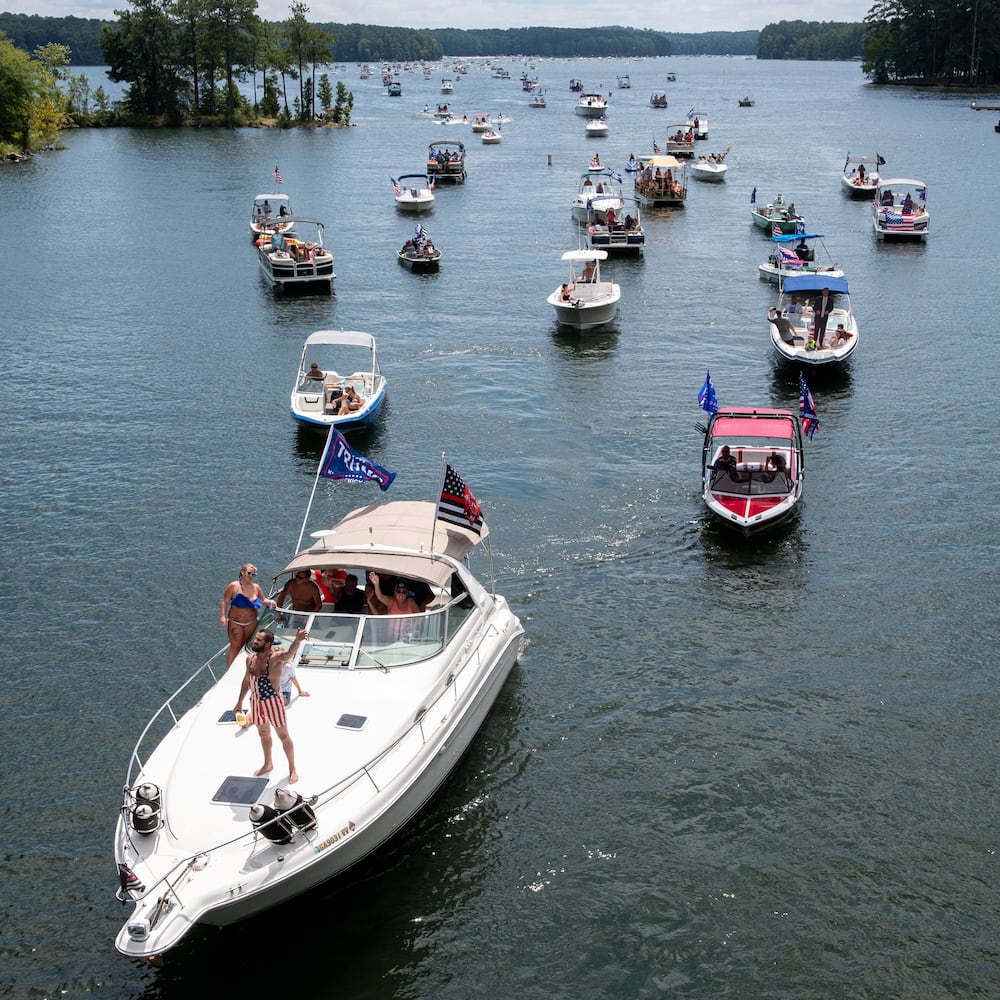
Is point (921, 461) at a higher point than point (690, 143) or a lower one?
lower

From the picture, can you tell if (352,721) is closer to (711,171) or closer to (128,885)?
(128,885)

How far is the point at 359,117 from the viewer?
175m

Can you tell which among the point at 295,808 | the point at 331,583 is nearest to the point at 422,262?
the point at 331,583

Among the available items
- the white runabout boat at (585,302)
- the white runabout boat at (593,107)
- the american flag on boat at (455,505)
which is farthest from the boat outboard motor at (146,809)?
the white runabout boat at (593,107)

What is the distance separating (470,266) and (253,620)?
163ft

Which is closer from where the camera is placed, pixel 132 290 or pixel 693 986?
pixel 693 986

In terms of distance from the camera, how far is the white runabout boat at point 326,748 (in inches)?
→ 626

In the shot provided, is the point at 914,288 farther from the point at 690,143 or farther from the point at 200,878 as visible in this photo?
the point at 690,143

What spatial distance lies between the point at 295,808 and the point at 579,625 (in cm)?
1157

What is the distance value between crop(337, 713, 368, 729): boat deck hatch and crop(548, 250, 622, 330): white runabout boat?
3557cm

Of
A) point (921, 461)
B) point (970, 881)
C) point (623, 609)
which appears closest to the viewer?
point (970, 881)

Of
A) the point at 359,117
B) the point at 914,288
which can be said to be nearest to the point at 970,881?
the point at 914,288

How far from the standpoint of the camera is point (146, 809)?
54.1ft

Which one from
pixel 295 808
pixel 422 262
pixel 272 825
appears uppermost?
pixel 422 262
